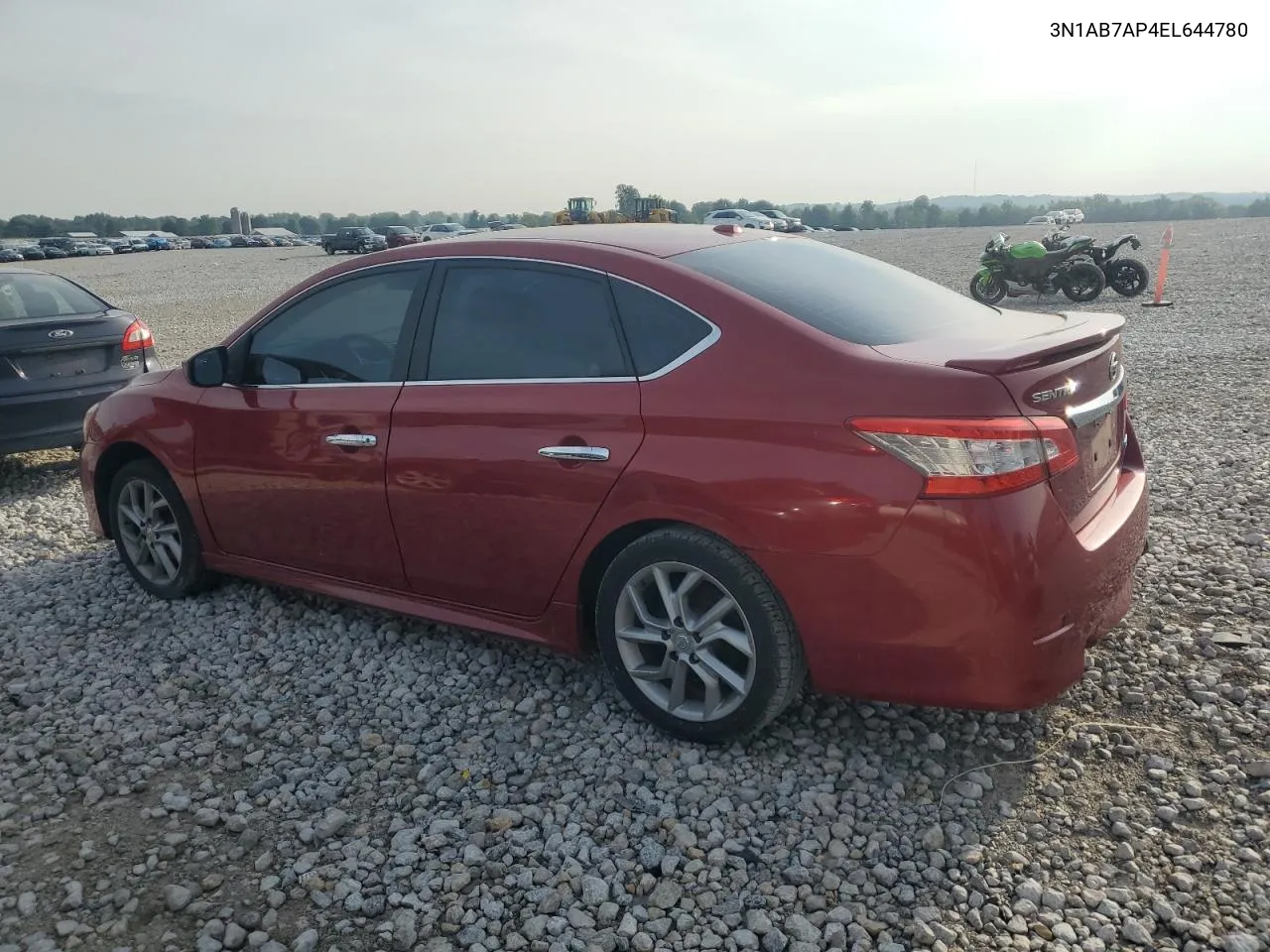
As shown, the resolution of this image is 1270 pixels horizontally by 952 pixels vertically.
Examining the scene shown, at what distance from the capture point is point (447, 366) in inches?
154

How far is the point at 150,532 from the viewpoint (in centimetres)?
505

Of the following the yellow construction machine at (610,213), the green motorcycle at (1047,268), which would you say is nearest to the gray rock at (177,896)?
the green motorcycle at (1047,268)

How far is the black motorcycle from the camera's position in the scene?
53.4 feet

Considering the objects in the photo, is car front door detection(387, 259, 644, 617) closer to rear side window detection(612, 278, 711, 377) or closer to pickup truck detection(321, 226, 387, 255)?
rear side window detection(612, 278, 711, 377)

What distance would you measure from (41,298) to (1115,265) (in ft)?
49.3

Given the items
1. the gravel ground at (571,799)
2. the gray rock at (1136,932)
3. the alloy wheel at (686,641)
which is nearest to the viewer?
the gray rock at (1136,932)

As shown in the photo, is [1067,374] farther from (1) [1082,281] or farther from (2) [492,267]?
(1) [1082,281]

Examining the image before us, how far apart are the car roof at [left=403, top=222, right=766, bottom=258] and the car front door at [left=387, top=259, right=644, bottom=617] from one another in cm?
17

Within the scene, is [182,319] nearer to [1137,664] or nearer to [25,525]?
[25,525]

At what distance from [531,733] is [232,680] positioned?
1.38 metres

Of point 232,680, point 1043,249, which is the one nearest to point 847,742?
point 232,680

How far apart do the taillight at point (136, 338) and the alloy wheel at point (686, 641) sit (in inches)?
225

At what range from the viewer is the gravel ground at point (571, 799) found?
2.70m

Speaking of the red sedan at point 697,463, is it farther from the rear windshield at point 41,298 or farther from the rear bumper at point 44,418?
the rear windshield at point 41,298
